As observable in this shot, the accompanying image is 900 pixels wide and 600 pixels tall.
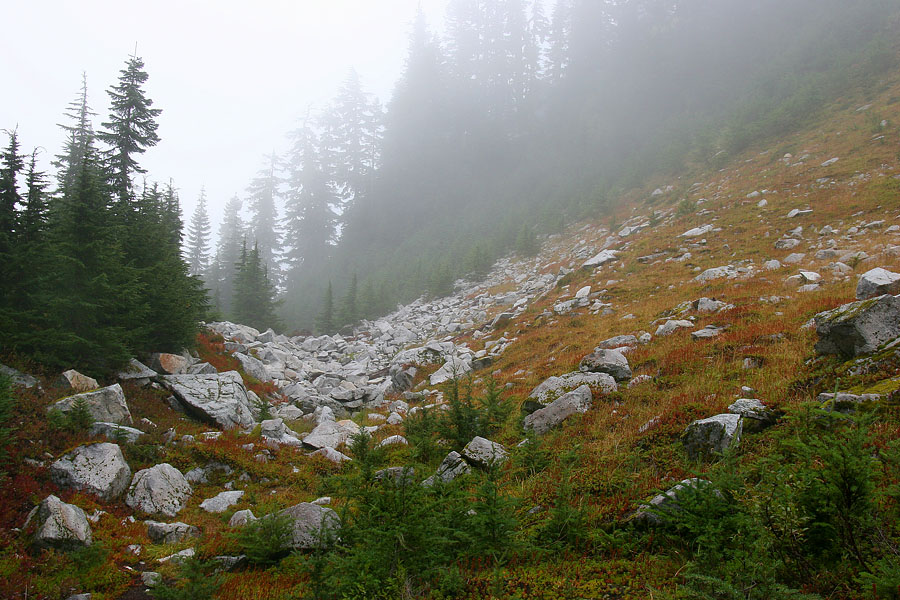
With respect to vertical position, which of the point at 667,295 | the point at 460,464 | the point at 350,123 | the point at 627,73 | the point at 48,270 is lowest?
the point at 460,464

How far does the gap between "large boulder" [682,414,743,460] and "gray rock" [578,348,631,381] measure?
3.50m

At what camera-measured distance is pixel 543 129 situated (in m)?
56.0

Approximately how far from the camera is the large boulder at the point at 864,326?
5.73 metres

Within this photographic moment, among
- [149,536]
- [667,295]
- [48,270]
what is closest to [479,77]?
[667,295]

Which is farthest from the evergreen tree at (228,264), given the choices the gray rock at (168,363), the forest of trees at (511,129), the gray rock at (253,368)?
the gray rock at (168,363)

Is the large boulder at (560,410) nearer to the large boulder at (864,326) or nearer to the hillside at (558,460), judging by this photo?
the hillside at (558,460)

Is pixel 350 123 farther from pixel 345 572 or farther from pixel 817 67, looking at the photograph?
pixel 345 572

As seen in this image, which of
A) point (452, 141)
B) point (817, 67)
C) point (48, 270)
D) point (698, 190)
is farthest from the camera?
point (452, 141)

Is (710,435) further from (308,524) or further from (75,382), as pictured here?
(75,382)

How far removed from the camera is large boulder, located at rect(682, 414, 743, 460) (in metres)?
5.12

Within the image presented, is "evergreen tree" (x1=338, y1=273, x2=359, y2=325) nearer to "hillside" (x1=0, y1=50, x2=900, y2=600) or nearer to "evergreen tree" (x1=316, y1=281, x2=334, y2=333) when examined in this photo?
"evergreen tree" (x1=316, y1=281, x2=334, y2=333)

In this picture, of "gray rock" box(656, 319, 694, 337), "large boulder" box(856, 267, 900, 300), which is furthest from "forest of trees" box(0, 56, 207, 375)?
"large boulder" box(856, 267, 900, 300)

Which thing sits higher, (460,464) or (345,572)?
(460,464)

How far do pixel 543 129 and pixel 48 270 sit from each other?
185 ft
